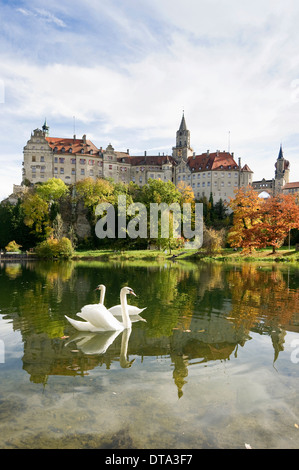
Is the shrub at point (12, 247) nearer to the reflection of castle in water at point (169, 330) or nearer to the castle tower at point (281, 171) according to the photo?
the reflection of castle in water at point (169, 330)

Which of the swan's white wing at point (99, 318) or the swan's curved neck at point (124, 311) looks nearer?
the swan's white wing at point (99, 318)

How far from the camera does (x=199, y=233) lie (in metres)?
57.5

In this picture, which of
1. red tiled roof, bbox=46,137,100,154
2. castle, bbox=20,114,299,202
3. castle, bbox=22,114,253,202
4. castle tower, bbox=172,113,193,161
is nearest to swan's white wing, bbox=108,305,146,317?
castle, bbox=20,114,299,202

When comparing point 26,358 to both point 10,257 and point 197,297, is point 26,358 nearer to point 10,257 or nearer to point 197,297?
point 197,297

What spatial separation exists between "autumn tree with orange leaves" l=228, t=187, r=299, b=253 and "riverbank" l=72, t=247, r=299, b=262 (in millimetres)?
1743

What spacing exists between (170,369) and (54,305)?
797 centimetres

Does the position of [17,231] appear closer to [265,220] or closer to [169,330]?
[265,220]

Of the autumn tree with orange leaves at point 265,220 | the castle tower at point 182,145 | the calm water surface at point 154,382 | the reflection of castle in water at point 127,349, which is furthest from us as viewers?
the castle tower at point 182,145

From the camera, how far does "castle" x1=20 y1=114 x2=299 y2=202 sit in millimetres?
83188

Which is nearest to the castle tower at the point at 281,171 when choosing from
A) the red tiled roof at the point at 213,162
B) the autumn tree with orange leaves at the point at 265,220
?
the red tiled roof at the point at 213,162

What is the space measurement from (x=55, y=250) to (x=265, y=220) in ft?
107

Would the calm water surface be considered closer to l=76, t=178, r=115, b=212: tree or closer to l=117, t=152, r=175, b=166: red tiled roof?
l=76, t=178, r=115, b=212: tree

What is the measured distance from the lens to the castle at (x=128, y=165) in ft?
273

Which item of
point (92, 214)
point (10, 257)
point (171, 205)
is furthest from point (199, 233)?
point (10, 257)
